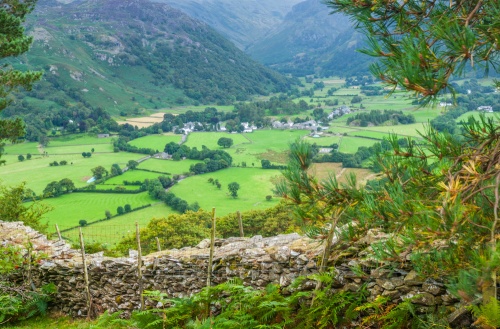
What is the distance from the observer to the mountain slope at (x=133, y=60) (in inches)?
4700

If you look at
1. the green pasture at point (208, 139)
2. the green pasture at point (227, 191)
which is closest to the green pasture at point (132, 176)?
the green pasture at point (227, 191)

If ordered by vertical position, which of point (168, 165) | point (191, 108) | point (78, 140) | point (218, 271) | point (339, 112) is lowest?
point (168, 165)

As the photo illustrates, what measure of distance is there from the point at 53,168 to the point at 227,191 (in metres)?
26.6

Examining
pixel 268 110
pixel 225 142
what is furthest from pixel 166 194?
pixel 268 110

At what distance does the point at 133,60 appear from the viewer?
503 feet

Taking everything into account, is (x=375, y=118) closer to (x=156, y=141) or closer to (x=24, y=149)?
(x=156, y=141)

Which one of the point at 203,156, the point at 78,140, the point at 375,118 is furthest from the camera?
the point at 78,140

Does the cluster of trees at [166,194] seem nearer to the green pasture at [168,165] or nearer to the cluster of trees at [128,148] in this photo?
the green pasture at [168,165]

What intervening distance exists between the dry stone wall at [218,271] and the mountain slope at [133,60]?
337 ft

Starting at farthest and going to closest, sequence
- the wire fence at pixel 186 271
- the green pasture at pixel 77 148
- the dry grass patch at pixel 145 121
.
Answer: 1. the dry grass patch at pixel 145 121
2. the green pasture at pixel 77 148
3. the wire fence at pixel 186 271

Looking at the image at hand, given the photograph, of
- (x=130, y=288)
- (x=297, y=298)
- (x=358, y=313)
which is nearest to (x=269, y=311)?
(x=297, y=298)

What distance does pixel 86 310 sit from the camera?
33.0 ft

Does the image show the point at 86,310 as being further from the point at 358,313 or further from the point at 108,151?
the point at 108,151

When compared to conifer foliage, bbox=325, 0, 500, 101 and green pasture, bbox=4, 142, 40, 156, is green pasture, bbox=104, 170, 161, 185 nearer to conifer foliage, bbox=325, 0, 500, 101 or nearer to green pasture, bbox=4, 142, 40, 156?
green pasture, bbox=4, 142, 40, 156
